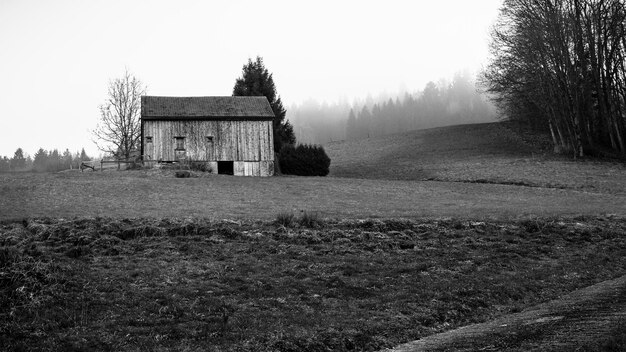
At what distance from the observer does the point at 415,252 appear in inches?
703

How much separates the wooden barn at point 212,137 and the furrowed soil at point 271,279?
106 feet

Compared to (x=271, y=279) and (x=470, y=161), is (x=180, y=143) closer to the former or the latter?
(x=470, y=161)

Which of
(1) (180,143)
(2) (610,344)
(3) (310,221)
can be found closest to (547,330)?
(2) (610,344)

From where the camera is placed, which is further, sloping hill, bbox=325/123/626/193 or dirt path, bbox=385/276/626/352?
sloping hill, bbox=325/123/626/193

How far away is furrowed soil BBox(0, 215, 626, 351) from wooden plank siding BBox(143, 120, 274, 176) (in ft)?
106

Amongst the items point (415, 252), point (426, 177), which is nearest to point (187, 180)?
point (426, 177)

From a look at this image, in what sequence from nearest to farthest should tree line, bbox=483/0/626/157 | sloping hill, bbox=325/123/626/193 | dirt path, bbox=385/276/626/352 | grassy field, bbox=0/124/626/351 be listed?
dirt path, bbox=385/276/626/352 < grassy field, bbox=0/124/626/351 < sloping hill, bbox=325/123/626/193 < tree line, bbox=483/0/626/157

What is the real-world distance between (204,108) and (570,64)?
1406 inches

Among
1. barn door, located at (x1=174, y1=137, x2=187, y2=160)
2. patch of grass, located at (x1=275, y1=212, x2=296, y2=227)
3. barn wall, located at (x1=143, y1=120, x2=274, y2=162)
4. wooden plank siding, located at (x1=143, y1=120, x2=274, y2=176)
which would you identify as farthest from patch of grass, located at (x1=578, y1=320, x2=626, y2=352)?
barn door, located at (x1=174, y1=137, x2=187, y2=160)

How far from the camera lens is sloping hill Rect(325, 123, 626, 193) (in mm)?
43906

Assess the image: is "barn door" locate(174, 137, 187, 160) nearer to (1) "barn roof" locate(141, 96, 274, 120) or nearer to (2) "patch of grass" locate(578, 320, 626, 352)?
(1) "barn roof" locate(141, 96, 274, 120)

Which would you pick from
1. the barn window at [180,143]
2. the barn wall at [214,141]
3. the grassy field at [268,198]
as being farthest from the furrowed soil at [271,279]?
the barn window at [180,143]

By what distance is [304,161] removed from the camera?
53844 mm

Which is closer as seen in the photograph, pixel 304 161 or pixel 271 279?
pixel 271 279
